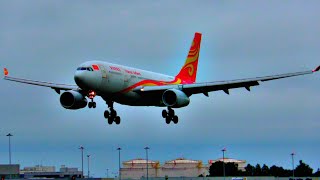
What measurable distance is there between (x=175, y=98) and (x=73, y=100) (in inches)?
522

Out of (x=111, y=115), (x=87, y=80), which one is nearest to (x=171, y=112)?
(x=111, y=115)

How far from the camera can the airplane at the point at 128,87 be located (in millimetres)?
97250

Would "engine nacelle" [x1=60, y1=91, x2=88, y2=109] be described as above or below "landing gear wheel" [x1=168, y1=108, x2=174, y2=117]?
above

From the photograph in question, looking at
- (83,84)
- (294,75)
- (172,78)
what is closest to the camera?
(83,84)

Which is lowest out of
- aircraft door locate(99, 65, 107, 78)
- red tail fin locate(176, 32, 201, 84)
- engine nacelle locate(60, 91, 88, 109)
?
engine nacelle locate(60, 91, 88, 109)

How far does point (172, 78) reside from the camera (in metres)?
A: 115

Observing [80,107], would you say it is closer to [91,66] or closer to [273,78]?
[91,66]

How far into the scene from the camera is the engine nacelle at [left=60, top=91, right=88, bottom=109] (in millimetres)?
101938

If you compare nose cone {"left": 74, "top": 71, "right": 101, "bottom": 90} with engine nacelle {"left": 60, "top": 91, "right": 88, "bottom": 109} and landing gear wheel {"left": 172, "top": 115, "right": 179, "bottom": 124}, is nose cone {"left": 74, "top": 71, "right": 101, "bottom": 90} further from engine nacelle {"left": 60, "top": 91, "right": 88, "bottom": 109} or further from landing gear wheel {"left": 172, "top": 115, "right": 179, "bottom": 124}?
landing gear wheel {"left": 172, "top": 115, "right": 179, "bottom": 124}

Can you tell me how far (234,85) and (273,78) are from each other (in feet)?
18.2

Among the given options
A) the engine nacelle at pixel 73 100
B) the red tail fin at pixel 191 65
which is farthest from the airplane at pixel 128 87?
the red tail fin at pixel 191 65

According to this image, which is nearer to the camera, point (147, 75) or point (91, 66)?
point (91, 66)

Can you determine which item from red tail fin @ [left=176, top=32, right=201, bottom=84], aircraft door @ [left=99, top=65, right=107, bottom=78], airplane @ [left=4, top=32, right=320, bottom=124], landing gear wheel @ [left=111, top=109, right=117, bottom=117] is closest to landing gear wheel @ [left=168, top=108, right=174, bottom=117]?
airplane @ [left=4, top=32, right=320, bottom=124]

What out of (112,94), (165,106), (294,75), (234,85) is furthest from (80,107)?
(294,75)
